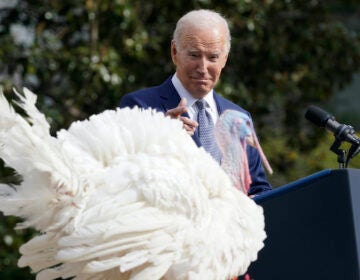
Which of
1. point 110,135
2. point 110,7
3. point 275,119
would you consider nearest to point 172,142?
point 110,135

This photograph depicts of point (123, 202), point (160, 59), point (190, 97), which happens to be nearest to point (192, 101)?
point (190, 97)

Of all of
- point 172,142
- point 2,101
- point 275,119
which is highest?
point 2,101

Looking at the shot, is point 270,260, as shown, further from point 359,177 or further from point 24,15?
point 24,15

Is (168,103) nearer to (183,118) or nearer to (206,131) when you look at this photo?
(206,131)

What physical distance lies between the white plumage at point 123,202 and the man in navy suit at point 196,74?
682 millimetres

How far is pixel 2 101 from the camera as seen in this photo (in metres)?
3.44

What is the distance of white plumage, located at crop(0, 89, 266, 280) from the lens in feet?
11.2

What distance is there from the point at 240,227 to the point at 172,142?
0.42 meters

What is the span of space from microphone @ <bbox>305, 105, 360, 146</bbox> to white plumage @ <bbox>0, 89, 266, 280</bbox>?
53 centimetres

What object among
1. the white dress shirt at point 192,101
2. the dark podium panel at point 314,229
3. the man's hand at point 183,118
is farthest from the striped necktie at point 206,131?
the dark podium panel at point 314,229

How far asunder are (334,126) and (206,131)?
629 mm

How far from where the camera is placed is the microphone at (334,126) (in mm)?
3969

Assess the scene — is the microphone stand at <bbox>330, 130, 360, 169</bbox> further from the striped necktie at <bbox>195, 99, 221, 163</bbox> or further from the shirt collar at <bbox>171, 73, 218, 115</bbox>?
the shirt collar at <bbox>171, 73, 218, 115</bbox>

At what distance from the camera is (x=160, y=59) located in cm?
851
